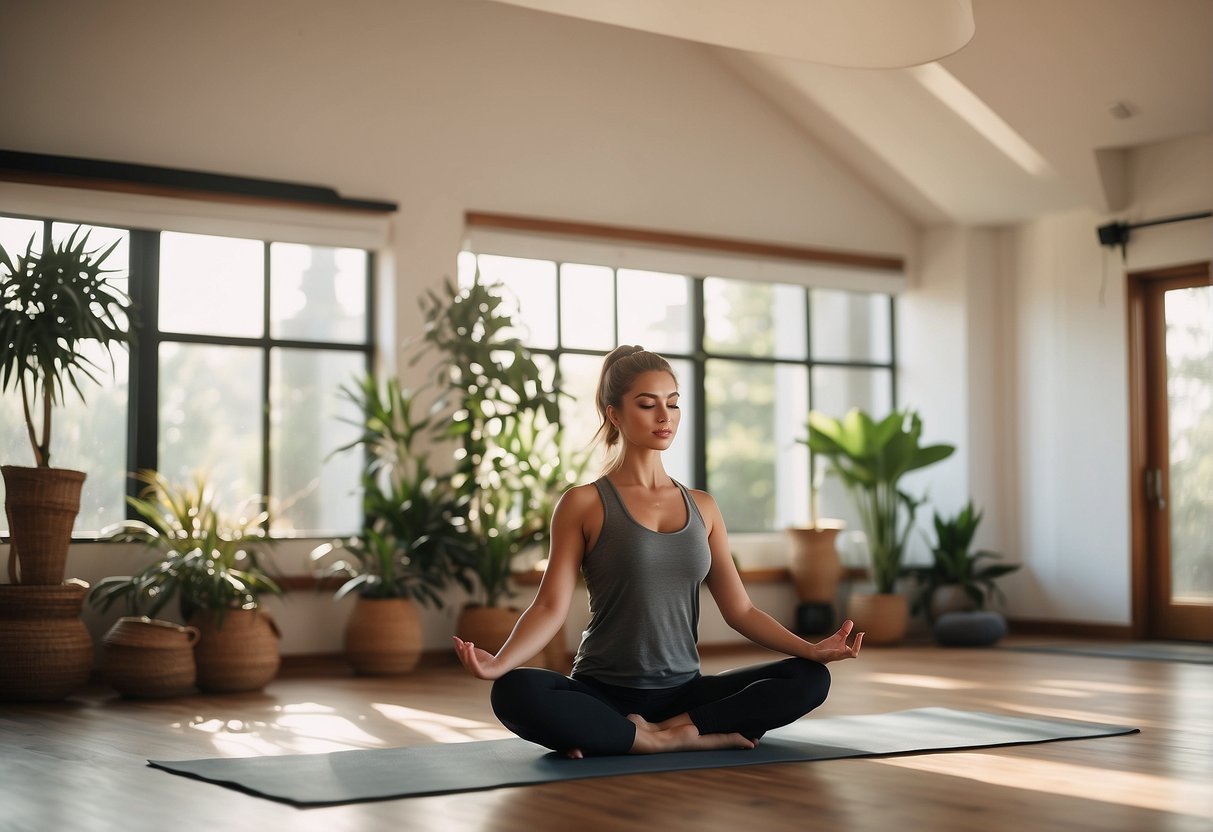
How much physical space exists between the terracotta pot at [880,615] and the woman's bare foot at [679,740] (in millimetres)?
4595

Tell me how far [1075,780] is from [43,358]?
3960 mm

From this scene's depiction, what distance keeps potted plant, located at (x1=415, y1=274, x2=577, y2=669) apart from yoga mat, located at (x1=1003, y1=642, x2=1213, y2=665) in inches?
103

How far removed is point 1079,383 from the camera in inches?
333

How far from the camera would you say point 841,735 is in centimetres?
403

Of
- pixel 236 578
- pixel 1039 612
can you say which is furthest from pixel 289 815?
pixel 1039 612

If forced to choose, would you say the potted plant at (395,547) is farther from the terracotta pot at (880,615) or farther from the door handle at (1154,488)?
the door handle at (1154,488)

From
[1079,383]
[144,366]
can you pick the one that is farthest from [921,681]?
[144,366]

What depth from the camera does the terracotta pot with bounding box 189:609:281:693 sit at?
5.78 m

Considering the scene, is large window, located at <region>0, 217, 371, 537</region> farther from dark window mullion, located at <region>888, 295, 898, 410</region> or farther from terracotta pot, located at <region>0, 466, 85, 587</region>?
dark window mullion, located at <region>888, 295, 898, 410</region>

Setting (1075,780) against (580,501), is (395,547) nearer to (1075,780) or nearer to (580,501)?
(580,501)

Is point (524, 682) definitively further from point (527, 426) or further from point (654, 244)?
point (654, 244)

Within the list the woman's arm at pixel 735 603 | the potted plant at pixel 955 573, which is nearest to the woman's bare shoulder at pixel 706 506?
the woman's arm at pixel 735 603

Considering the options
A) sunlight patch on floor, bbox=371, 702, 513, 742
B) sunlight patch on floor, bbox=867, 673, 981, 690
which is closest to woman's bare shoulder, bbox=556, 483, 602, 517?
sunlight patch on floor, bbox=371, 702, 513, 742

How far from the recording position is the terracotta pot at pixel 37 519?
216 inches
